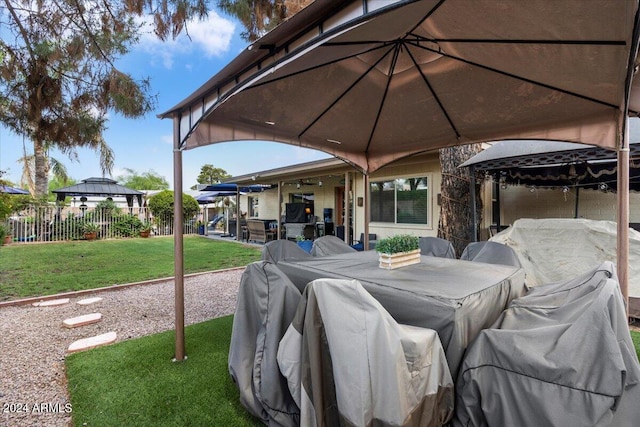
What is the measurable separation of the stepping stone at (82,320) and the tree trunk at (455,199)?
556 cm

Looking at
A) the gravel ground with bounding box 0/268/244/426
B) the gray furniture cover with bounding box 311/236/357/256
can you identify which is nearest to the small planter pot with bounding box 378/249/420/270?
the gray furniture cover with bounding box 311/236/357/256

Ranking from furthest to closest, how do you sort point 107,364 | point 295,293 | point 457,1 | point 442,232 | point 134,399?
point 442,232 < point 107,364 < point 134,399 < point 295,293 < point 457,1

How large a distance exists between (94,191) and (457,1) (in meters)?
16.0

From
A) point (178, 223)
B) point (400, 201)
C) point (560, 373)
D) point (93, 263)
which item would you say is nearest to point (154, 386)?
point (178, 223)

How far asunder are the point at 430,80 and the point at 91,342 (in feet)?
14.1

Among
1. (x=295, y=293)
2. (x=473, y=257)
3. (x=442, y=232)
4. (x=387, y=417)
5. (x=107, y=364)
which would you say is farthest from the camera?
(x=442, y=232)

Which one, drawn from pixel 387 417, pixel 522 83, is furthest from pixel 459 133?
pixel 387 417

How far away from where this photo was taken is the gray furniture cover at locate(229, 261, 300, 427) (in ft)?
6.18

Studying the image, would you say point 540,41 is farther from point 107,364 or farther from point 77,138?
point 77,138

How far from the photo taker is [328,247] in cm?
421

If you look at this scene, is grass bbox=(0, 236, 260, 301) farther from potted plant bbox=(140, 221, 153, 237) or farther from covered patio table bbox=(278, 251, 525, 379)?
covered patio table bbox=(278, 251, 525, 379)

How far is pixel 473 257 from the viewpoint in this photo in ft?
11.8

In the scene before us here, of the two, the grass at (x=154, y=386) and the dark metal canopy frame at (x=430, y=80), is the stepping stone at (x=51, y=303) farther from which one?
the dark metal canopy frame at (x=430, y=80)

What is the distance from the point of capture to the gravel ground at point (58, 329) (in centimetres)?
231
